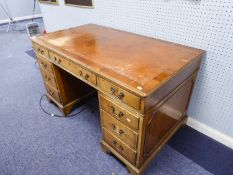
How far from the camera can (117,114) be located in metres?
1.04

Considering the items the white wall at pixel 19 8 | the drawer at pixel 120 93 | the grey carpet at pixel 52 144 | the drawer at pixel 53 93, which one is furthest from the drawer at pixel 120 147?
the white wall at pixel 19 8

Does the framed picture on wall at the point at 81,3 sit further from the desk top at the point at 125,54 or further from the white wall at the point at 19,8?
the white wall at the point at 19,8

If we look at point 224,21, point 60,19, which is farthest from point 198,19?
point 60,19

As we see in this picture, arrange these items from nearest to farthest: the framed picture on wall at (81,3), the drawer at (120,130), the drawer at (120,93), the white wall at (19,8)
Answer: the drawer at (120,93) < the drawer at (120,130) < the framed picture on wall at (81,3) < the white wall at (19,8)

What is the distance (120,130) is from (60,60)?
25.9 inches

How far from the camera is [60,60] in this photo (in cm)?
132

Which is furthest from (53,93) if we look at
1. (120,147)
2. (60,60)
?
(120,147)

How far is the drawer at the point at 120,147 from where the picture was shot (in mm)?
1135

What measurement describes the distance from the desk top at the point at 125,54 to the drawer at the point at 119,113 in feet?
0.55

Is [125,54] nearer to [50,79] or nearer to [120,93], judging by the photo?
[120,93]

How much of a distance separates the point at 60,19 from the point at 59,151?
1783 mm

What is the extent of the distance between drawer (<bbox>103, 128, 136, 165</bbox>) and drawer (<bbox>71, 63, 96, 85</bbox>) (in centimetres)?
37

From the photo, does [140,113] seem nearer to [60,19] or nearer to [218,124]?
[218,124]

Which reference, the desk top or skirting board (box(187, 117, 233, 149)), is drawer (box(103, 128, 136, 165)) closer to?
the desk top
